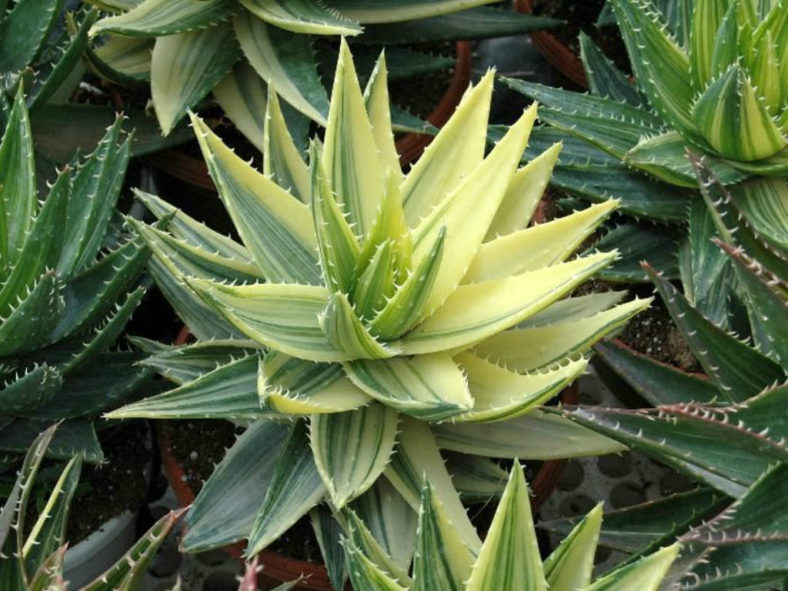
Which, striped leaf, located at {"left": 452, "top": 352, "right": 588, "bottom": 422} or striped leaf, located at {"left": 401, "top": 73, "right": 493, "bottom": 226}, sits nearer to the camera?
striped leaf, located at {"left": 452, "top": 352, "right": 588, "bottom": 422}

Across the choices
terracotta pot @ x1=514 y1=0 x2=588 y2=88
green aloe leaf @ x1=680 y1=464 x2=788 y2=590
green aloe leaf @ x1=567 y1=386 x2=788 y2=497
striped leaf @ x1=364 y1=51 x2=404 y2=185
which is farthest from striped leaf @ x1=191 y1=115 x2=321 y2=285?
terracotta pot @ x1=514 y1=0 x2=588 y2=88

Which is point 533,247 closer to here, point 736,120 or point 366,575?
point 736,120

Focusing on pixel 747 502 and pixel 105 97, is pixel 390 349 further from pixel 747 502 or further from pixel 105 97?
pixel 105 97

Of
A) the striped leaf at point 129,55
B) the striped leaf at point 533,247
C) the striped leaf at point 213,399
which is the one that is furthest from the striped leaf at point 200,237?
the striped leaf at point 129,55

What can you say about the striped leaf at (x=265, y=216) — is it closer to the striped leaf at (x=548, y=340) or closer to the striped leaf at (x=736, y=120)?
the striped leaf at (x=548, y=340)

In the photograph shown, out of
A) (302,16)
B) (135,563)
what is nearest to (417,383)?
(135,563)

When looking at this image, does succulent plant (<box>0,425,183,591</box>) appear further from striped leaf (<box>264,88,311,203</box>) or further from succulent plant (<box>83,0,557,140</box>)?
succulent plant (<box>83,0,557,140</box>)

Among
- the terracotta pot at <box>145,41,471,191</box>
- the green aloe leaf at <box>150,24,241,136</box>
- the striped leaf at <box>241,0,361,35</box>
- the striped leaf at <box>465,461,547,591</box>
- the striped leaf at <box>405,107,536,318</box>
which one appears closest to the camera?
the striped leaf at <box>465,461,547,591</box>
